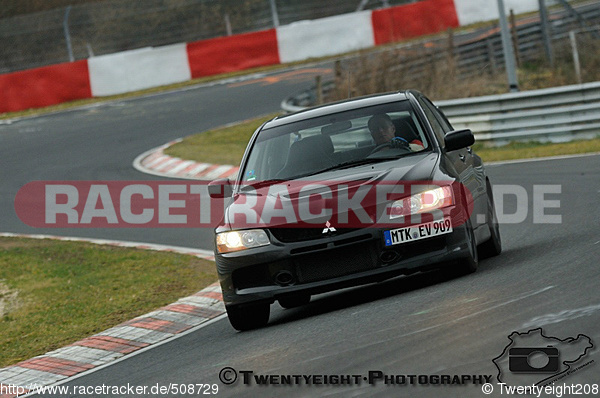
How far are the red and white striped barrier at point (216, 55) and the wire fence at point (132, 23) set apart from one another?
351 mm

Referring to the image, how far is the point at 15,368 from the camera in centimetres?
816

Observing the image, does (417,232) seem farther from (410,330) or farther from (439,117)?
(439,117)

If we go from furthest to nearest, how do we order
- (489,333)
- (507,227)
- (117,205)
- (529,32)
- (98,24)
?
(98,24) < (529,32) < (117,205) < (507,227) < (489,333)

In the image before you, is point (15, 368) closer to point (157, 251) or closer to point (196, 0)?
point (157, 251)

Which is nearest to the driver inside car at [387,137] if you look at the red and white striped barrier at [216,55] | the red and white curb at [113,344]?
the red and white curb at [113,344]

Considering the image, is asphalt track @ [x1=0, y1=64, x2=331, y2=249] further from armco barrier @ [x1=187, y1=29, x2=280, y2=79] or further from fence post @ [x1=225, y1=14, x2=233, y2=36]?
fence post @ [x1=225, y1=14, x2=233, y2=36]

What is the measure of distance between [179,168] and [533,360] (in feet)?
51.4

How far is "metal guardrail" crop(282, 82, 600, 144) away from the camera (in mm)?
18594

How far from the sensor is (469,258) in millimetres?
7875

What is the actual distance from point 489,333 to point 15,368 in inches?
152

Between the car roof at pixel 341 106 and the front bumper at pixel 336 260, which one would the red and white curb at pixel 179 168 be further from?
the front bumper at pixel 336 260

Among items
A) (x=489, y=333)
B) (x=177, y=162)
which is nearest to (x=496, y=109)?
(x=177, y=162)

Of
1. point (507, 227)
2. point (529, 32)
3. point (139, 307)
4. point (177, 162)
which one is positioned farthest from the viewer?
point (529, 32)

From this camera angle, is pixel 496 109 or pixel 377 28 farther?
pixel 377 28
